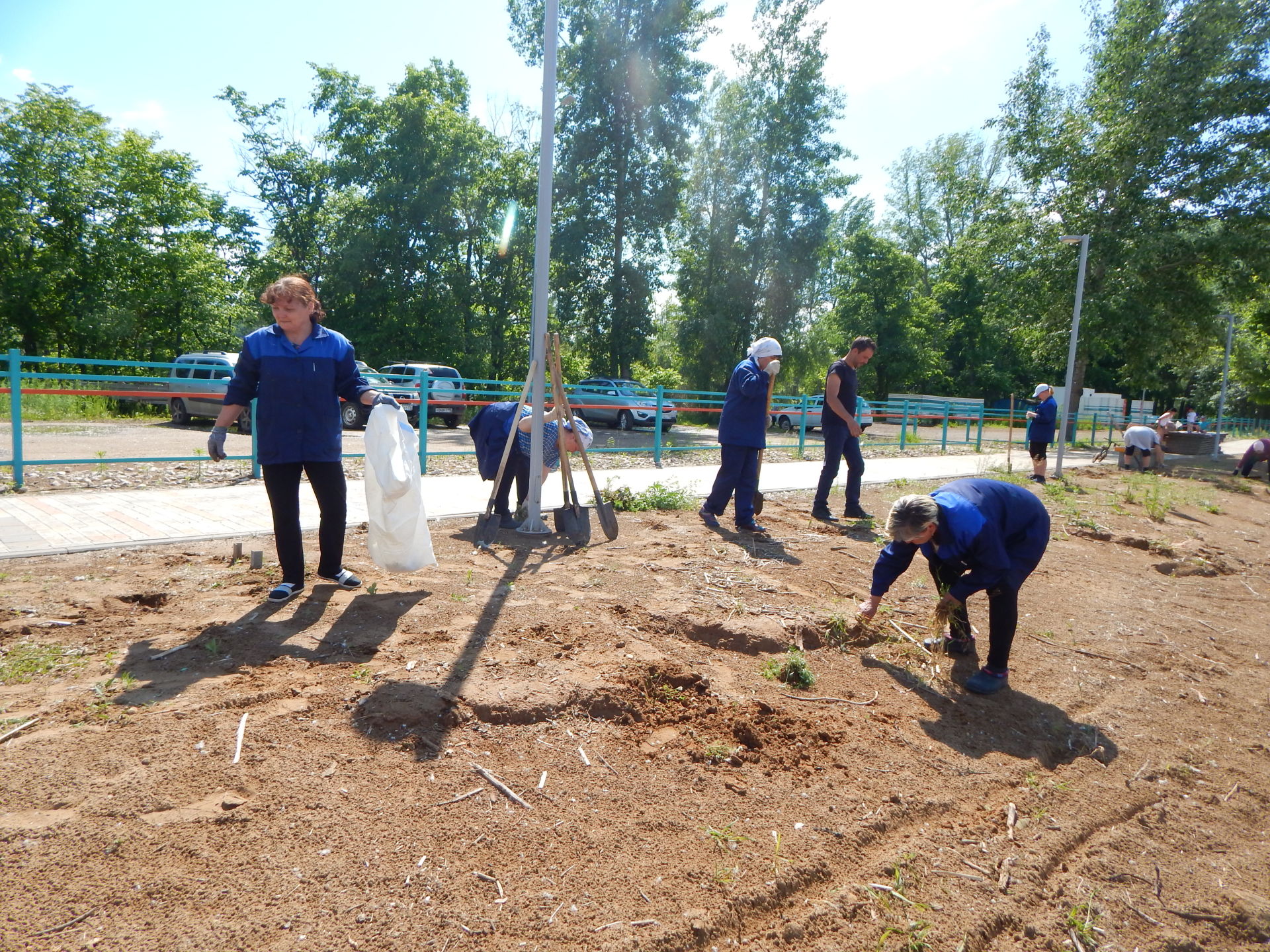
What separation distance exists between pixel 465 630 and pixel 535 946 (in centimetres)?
207

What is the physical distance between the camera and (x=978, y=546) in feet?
11.6

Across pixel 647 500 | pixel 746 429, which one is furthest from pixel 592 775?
pixel 647 500

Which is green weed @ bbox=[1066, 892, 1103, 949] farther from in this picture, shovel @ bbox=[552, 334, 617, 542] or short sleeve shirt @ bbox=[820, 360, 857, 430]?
short sleeve shirt @ bbox=[820, 360, 857, 430]

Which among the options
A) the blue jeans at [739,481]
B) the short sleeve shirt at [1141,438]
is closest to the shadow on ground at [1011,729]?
the blue jeans at [739,481]

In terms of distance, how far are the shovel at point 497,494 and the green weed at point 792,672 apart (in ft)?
8.70

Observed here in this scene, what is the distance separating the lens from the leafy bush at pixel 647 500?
765cm

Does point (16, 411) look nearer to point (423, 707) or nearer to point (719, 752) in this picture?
point (423, 707)

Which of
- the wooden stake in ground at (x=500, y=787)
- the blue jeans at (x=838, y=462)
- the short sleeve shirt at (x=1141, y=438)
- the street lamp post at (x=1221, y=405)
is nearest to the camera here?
the wooden stake in ground at (x=500, y=787)

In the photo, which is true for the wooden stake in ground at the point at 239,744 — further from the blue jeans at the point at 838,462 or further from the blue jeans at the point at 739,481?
the blue jeans at the point at 838,462

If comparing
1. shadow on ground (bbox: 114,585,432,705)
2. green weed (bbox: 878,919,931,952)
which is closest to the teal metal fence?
shadow on ground (bbox: 114,585,432,705)

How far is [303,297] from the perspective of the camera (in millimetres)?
4102

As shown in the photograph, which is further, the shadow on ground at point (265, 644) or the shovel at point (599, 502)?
the shovel at point (599, 502)

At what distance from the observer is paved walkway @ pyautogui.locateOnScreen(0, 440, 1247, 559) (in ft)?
17.8

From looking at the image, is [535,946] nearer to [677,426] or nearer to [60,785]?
[60,785]
